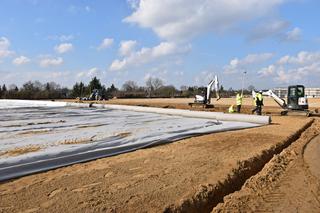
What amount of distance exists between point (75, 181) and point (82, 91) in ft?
260

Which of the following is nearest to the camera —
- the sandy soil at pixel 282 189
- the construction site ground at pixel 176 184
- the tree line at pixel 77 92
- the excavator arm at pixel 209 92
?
the construction site ground at pixel 176 184

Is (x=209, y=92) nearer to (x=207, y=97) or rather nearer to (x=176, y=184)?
(x=207, y=97)

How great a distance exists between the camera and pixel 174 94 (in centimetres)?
9656

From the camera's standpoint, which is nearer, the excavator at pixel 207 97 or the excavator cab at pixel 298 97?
the excavator cab at pixel 298 97

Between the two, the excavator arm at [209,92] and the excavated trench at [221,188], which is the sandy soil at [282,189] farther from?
the excavator arm at [209,92]

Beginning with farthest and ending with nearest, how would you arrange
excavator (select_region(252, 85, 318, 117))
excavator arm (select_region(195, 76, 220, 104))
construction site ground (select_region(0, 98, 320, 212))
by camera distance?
excavator arm (select_region(195, 76, 220, 104)), excavator (select_region(252, 85, 318, 117)), construction site ground (select_region(0, 98, 320, 212))

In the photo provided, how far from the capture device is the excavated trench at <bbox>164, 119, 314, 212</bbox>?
16.3 feet

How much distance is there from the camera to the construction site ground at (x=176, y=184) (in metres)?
4.96

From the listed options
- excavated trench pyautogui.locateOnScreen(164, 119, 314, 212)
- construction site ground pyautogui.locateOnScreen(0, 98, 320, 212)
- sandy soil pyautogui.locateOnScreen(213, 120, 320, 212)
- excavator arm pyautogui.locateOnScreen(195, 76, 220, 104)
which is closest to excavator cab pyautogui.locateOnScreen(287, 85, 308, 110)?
excavator arm pyautogui.locateOnScreen(195, 76, 220, 104)

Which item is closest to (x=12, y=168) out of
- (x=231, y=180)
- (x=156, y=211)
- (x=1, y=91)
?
(x=156, y=211)

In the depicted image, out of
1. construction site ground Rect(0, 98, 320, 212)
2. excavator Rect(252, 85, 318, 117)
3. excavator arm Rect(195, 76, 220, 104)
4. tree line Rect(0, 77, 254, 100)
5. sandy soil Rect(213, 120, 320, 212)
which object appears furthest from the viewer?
tree line Rect(0, 77, 254, 100)

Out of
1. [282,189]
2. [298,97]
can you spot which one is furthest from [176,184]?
[298,97]

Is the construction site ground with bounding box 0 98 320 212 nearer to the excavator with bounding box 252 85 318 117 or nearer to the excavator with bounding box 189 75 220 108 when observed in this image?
the excavator with bounding box 252 85 318 117

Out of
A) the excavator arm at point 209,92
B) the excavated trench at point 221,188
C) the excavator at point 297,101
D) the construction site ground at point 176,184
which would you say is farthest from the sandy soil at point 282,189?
the excavator arm at point 209,92
